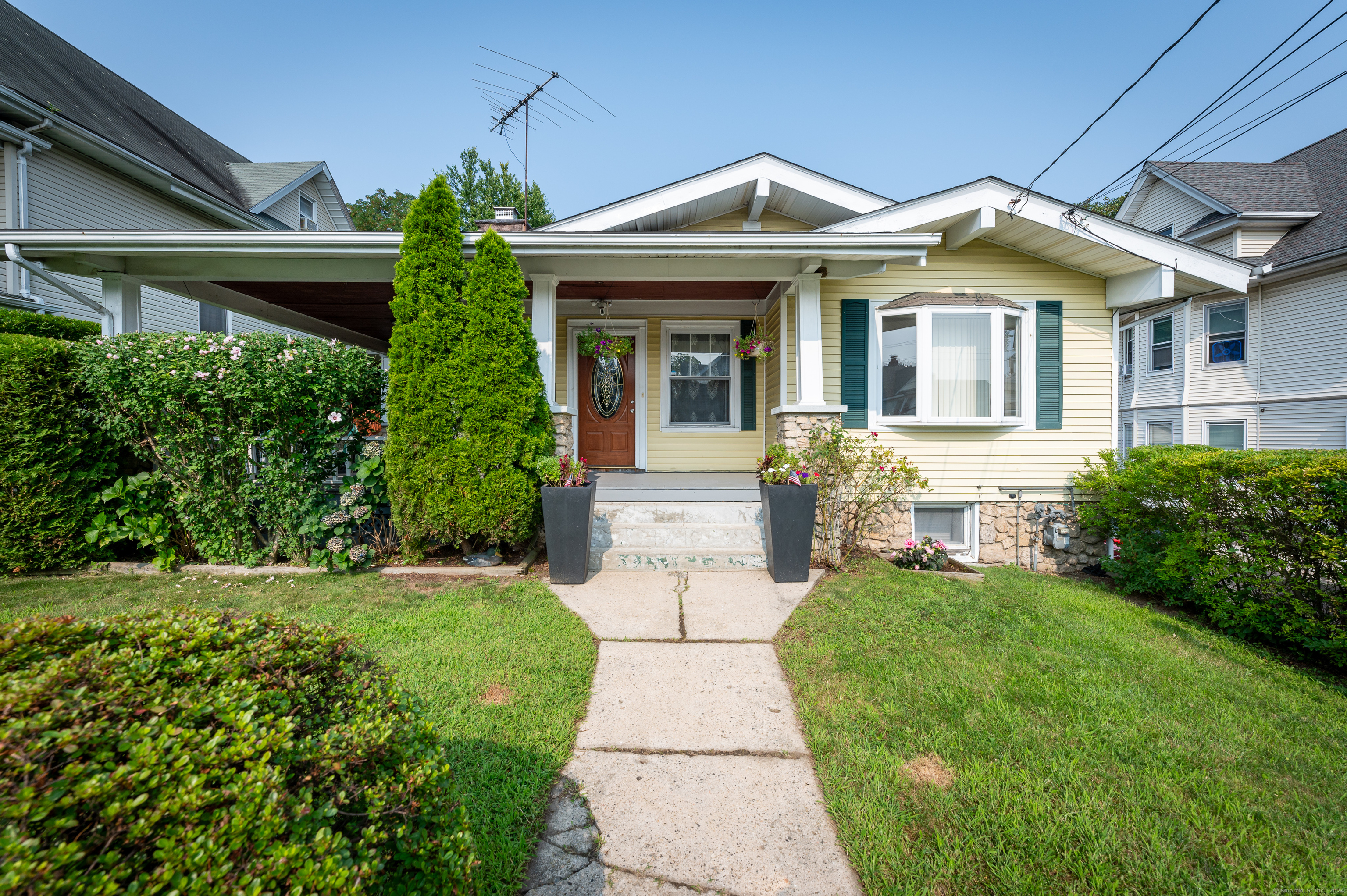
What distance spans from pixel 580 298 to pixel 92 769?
7.14 meters

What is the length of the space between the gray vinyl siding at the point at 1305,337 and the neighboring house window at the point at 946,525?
8136 mm

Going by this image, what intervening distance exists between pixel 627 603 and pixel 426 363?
2.56 metres

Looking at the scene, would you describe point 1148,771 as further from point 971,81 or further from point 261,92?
point 261,92

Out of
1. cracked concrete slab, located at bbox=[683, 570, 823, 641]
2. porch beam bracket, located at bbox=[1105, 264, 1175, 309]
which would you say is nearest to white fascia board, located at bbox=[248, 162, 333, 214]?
cracked concrete slab, located at bbox=[683, 570, 823, 641]

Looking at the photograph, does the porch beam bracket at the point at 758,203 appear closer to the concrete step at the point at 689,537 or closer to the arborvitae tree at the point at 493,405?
the arborvitae tree at the point at 493,405

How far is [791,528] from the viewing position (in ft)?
14.6

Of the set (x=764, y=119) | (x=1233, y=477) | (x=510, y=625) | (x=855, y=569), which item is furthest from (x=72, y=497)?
(x=764, y=119)

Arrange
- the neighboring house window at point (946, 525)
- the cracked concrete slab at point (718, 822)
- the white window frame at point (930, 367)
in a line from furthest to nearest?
the neighboring house window at point (946, 525)
the white window frame at point (930, 367)
the cracked concrete slab at point (718, 822)

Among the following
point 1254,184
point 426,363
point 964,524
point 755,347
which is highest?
point 1254,184

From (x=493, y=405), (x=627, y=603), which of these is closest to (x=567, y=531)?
(x=627, y=603)

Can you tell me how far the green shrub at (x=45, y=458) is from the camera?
160 inches

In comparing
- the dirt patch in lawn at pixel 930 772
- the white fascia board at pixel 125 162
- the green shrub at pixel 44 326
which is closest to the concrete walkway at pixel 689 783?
the dirt patch in lawn at pixel 930 772

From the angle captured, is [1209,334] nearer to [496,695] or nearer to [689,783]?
[689,783]

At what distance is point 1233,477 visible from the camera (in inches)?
142
